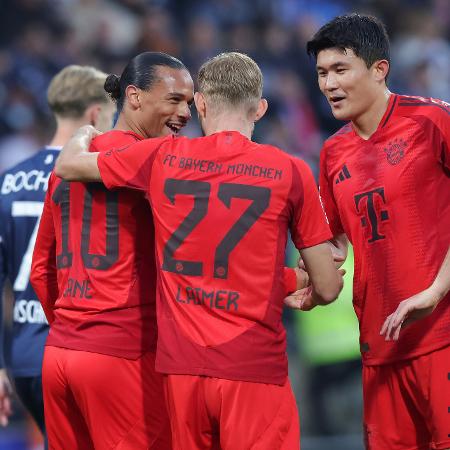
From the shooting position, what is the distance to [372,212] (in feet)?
14.2

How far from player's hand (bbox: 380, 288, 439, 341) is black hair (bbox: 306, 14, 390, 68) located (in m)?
1.13

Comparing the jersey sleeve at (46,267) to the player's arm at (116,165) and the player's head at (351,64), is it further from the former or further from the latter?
the player's head at (351,64)

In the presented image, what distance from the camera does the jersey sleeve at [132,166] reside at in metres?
3.87

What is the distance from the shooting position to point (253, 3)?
1188cm

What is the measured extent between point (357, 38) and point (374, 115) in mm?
366

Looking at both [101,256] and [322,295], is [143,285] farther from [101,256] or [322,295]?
[322,295]

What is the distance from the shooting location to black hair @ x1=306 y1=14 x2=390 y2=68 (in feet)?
14.4

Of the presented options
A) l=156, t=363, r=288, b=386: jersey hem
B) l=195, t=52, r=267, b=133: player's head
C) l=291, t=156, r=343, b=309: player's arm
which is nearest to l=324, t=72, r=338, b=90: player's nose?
l=195, t=52, r=267, b=133: player's head

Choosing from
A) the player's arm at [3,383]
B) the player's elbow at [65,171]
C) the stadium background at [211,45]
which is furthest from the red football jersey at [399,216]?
the stadium background at [211,45]

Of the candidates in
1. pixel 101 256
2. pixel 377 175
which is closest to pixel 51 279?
pixel 101 256

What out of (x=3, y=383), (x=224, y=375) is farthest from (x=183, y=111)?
(x=3, y=383)

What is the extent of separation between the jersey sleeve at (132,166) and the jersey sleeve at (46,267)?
0.64 m

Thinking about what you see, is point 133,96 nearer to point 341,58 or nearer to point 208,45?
point 341,58

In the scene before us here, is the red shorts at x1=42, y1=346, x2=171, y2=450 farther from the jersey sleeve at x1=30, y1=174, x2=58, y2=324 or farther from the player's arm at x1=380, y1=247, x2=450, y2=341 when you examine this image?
the player's arm at x1=380, y1=247, x2=450, y2=341
